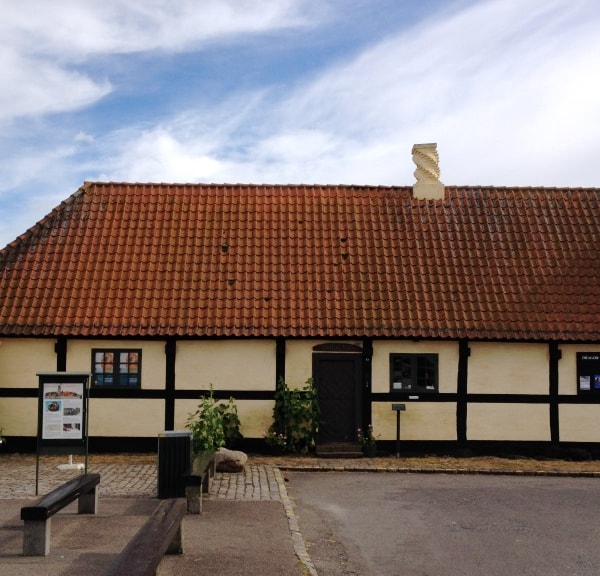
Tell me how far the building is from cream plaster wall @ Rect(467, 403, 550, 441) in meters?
0.03

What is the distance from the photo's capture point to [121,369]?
1480cm

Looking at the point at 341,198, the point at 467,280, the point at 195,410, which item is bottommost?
the point at 195,410

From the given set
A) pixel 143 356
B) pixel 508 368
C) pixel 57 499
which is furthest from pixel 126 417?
pixel 508 368

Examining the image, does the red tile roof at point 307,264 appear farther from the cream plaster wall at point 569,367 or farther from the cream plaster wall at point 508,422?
the cream plaster wall at point 508,422

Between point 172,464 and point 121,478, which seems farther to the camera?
point 121,478

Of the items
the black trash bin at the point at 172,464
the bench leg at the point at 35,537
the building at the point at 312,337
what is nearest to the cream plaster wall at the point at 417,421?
the building at the point at 312,337

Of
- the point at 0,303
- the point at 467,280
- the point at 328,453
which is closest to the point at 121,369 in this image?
the point at 0,303

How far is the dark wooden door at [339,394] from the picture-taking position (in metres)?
14.9

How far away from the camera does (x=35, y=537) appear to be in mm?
7125

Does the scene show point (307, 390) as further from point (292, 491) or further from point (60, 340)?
point (60, 340)

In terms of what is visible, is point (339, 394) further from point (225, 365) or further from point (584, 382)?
point (584, 382)

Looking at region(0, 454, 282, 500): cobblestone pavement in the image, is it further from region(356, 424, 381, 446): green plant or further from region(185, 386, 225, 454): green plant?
region(356, 424, 381, 446): green plant

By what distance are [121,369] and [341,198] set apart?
664cm

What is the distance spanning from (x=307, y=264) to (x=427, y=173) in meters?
4.18
